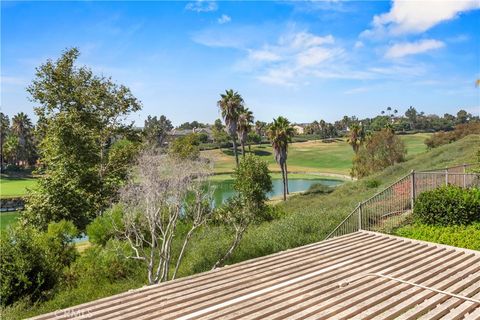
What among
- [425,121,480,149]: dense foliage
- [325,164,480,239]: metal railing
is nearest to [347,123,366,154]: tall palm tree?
[425,121,480,149]: dense foliage

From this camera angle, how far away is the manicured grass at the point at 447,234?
10.9 m

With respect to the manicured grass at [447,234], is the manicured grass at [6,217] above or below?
below

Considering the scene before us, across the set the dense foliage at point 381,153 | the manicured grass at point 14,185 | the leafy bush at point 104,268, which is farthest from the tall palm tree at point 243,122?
the leafy bush at point 104,268

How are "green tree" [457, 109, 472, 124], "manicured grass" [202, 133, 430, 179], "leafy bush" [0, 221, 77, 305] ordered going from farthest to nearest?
"green tree" [457, 109, 472, 124], "manicured grass" [202, 133, 430, 179], "leafy bush" [0, 221, 77, 305]

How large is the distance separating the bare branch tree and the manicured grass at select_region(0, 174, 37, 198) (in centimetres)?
3543

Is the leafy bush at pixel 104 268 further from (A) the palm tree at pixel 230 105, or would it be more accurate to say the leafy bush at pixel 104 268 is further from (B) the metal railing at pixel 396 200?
(A) the palm tree at pixel 230 105

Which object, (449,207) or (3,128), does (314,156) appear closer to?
(3,128)

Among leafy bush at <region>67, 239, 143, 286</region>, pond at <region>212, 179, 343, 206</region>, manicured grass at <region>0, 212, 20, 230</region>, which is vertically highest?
leafy bush at <region>67, 239, 143, 286</region>

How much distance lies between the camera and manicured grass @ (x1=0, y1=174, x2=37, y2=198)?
172 feet

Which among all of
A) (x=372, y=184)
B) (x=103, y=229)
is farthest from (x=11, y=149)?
(x=372, y=184)

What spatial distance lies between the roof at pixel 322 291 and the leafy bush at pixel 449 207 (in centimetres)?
291

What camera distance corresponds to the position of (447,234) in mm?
11609

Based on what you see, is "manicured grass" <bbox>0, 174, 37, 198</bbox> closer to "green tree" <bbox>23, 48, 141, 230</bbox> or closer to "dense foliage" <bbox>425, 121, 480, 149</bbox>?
"green tree" <bbox>23, 48, 141, 230</bbox>

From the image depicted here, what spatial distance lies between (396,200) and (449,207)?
2297 millimetres
